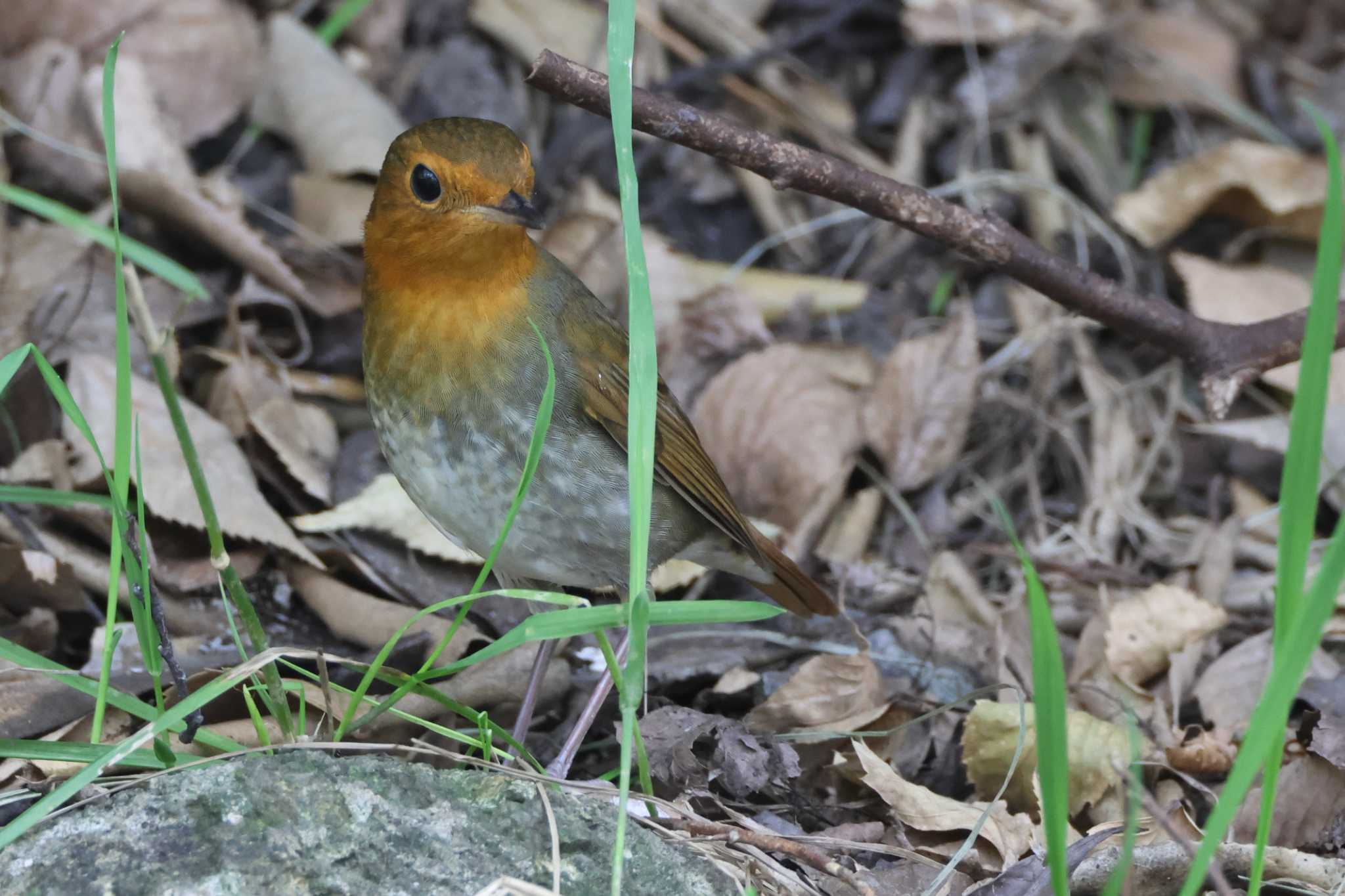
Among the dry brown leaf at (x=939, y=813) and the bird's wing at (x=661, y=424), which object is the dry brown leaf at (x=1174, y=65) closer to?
the bird's wing at (x=661, y=424)

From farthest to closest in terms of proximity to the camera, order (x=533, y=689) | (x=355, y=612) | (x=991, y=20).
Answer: (x=991, y=20)
(x=355, y=612)
(x=533, y=689)

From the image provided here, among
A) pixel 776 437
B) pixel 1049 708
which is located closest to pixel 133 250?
pixel 1049 708

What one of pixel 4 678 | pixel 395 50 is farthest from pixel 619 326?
pixel 395 50

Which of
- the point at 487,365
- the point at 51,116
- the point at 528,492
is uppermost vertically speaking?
the point at 51,116

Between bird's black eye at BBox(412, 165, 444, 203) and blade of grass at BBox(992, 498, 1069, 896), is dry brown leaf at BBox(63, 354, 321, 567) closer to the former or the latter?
bird's black eye at BBox(412, 165, 444, 203)

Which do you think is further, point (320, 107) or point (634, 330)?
point (320, 107)

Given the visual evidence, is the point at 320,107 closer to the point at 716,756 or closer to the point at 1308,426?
the point at 716,756

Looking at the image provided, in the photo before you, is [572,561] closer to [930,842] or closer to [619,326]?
[619,326]
